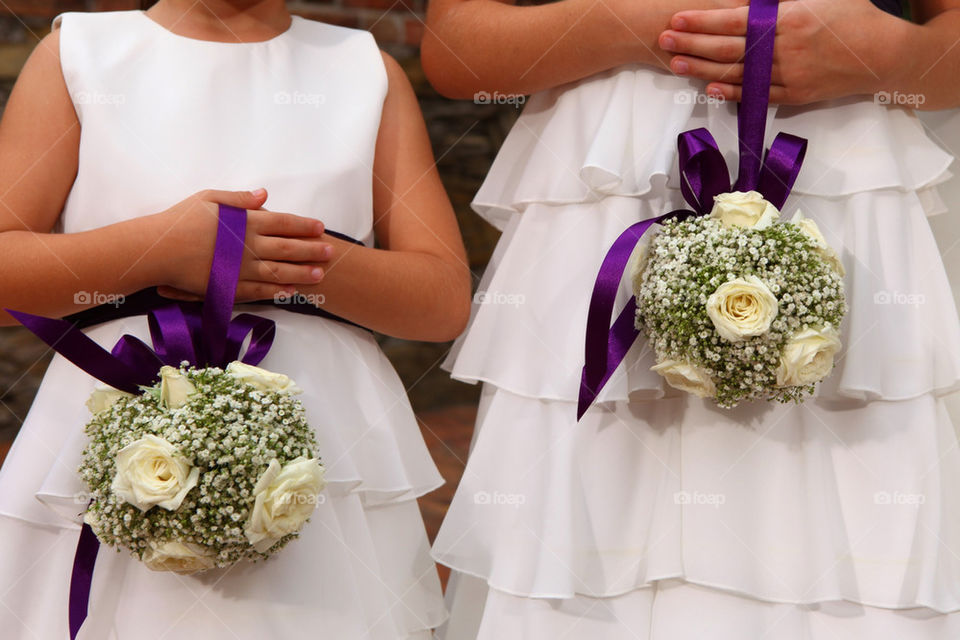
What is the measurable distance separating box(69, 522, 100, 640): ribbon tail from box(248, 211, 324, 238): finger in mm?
469

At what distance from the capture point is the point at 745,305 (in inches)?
53.1

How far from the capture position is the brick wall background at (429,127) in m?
4.59

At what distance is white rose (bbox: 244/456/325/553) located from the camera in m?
1.29

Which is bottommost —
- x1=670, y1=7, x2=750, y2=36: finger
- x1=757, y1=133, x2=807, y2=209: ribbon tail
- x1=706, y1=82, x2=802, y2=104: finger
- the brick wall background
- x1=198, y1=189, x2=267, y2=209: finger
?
the brick wall background

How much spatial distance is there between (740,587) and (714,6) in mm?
868

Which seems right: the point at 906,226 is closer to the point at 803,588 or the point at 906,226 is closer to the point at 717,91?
the point at 717,91

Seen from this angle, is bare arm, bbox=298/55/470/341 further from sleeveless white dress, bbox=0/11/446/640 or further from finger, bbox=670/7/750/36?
finger, bbox=670/7/750/36

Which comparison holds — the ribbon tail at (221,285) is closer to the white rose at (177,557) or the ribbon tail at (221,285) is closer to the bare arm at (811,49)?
the white rose at (177,557)

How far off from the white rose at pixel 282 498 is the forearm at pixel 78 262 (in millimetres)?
354

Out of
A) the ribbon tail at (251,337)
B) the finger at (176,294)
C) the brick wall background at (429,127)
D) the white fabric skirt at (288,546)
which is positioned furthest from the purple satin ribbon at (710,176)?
the brick wall background at (429,127)

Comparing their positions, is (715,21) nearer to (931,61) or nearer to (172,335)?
(931,61)

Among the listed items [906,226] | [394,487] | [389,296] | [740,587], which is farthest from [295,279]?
[906,226]

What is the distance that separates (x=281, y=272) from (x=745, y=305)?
0.64 m

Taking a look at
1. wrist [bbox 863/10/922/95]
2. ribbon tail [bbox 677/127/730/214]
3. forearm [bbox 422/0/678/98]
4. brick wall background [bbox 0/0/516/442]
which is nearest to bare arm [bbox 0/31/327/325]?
forearm [bbox 422/0/678/98]
